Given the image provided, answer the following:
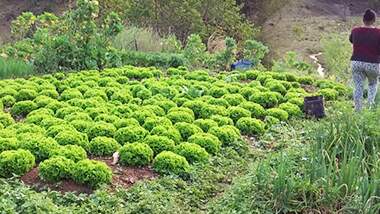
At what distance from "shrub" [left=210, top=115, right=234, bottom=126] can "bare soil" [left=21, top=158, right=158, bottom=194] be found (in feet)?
5.76

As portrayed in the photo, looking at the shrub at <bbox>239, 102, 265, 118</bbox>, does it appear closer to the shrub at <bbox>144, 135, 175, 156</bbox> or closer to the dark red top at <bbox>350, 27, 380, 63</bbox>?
the dark red top at <bbox>350, 27, 380, 63</bbox>

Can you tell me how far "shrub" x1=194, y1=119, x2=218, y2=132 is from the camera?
25.4 ft

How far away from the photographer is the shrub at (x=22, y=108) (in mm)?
8109

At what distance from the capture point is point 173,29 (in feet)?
63.5

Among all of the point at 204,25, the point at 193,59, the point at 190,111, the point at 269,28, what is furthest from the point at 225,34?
the point at 190,111

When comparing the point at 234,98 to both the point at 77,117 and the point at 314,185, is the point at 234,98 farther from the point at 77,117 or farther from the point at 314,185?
the point at 314,185

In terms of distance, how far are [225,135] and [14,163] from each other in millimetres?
2692

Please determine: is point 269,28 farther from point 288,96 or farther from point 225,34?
point 288,96

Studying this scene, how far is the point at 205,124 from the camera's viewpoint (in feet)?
25.4

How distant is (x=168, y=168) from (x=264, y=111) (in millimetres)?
2815

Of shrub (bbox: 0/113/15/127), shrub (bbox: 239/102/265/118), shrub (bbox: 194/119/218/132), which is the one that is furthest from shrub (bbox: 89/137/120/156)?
shrub (bbox: 239/102/265/118)

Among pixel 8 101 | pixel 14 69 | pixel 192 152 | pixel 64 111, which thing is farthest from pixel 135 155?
pixel 14 69

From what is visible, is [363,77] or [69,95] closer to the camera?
[69,95]

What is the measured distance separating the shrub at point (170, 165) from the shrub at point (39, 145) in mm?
1067
